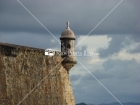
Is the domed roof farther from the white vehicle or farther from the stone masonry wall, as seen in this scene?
the white vehicle

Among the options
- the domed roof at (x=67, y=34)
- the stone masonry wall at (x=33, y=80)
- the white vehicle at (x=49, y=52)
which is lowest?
the stone masonry wall at (x=33, y=80)

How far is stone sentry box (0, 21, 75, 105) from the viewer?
20.5 m

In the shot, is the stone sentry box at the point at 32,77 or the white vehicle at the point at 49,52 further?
the white vehicle at the point at 49,52

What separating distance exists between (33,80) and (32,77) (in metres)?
0.16

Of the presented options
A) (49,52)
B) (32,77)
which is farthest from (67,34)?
(32,77)

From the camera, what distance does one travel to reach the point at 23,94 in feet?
71.3

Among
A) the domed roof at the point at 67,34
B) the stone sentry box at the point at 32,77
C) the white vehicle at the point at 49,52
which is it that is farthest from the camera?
the domed roof at the point at 67,34

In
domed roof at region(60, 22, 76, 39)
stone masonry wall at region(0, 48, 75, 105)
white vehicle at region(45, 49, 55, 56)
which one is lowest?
stone masonry wall at region(0, 48, 75, 105)

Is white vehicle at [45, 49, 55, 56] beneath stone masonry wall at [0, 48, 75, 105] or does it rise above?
above

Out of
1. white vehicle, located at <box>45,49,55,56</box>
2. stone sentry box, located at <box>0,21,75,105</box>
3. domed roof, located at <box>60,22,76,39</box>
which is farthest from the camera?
domed roof, located at <box>60,22,76,39</box>

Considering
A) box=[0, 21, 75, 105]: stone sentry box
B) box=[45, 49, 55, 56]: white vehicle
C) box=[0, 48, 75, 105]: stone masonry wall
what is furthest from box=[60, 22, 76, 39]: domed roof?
box=[45, 49, 55, 56]: white vehicle

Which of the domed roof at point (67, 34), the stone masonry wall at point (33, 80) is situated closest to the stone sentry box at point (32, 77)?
the stone masonry wall at point (33, 80)

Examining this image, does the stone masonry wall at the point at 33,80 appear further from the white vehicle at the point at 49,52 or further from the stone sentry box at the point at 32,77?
the white vehicle at the point at 49,52

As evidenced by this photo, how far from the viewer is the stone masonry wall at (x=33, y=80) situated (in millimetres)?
20531
